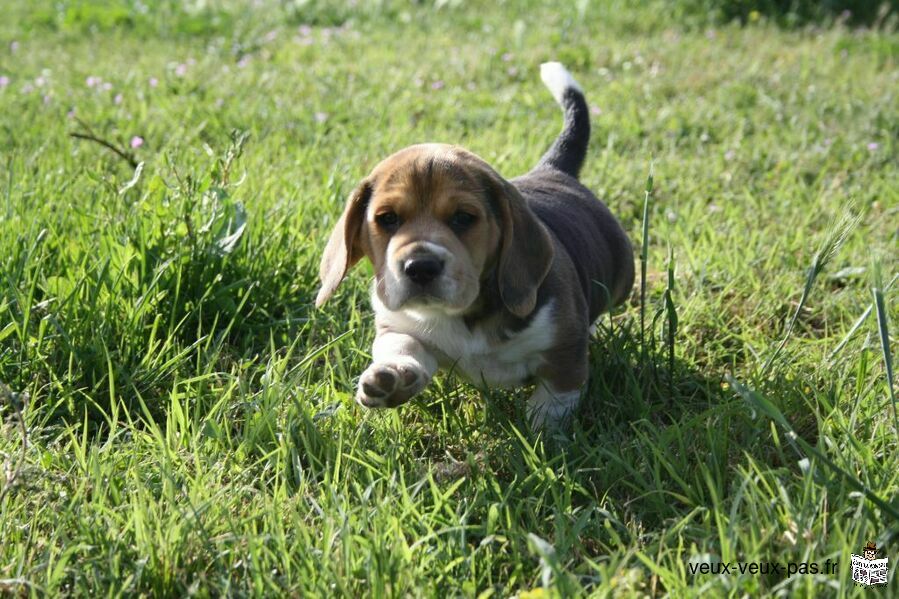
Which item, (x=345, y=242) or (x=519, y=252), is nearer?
(x=519, y=252)

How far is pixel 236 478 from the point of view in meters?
2.79

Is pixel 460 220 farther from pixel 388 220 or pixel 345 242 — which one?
pixel 345 242

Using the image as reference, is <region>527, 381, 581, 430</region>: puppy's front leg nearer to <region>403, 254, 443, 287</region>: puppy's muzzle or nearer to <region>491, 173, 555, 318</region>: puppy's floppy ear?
<region>491, 173, 555, 318</region>: puppy's floppy ear

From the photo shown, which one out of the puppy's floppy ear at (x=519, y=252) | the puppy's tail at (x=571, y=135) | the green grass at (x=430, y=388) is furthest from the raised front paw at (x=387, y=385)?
the puppy's tail at (x=571, y=135)

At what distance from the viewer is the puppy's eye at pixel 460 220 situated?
3084 mm

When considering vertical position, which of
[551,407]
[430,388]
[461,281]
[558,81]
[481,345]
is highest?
[558,81]

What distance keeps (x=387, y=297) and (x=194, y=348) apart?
913mm

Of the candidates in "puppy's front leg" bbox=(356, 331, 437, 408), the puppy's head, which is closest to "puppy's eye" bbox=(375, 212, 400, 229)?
the puppy's head

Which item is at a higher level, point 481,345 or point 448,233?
point 448,233

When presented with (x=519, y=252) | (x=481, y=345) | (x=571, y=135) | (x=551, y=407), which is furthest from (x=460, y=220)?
(x=571, y=135)

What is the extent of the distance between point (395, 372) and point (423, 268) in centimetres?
31

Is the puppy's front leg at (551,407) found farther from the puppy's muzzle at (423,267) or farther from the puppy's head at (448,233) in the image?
the puppy's muzzle at (423,267)

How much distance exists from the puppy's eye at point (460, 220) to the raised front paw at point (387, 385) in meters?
0.45

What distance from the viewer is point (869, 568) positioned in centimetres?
221
